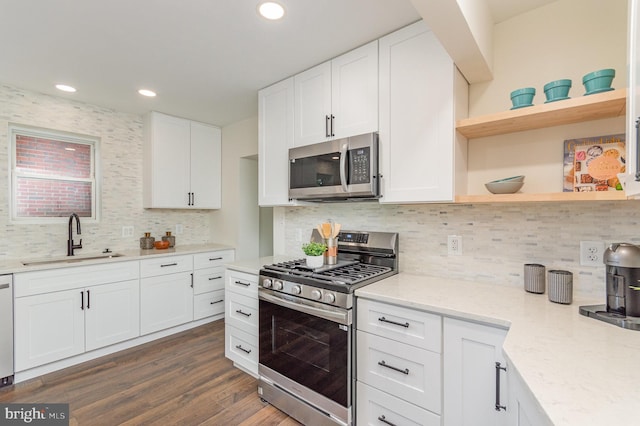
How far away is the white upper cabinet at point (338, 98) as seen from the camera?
6.56 feet

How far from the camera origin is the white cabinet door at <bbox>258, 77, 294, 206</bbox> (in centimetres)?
250

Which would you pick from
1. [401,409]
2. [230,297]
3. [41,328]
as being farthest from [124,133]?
[401,409]

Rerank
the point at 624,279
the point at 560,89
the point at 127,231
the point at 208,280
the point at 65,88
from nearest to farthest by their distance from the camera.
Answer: the point at 624,279 < the point at 560,89 < the point at 65,88 < the point at 127,231 < the point at 208,280

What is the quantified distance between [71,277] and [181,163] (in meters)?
1.62

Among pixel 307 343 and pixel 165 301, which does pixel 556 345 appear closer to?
pixel 307 343

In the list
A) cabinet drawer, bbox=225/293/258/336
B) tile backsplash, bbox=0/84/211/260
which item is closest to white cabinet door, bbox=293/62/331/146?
cabinet drawer, bbox=225/293/258/336

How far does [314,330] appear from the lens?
1.80 metres

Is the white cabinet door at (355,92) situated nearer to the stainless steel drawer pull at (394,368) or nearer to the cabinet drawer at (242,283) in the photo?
the cabinet drawer at (242,283)

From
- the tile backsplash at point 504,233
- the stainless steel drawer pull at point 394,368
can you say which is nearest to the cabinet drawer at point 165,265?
the tile backsplash at point 504,233

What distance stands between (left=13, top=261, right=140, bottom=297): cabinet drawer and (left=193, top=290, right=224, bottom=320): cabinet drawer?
765 mm

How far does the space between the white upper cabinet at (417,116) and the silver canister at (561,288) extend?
628 millimetres

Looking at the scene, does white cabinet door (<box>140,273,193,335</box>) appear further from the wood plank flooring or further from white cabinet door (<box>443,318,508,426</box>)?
white cabinet door (<box>443,318,508,426</box>)

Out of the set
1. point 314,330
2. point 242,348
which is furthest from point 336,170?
point 242,348
